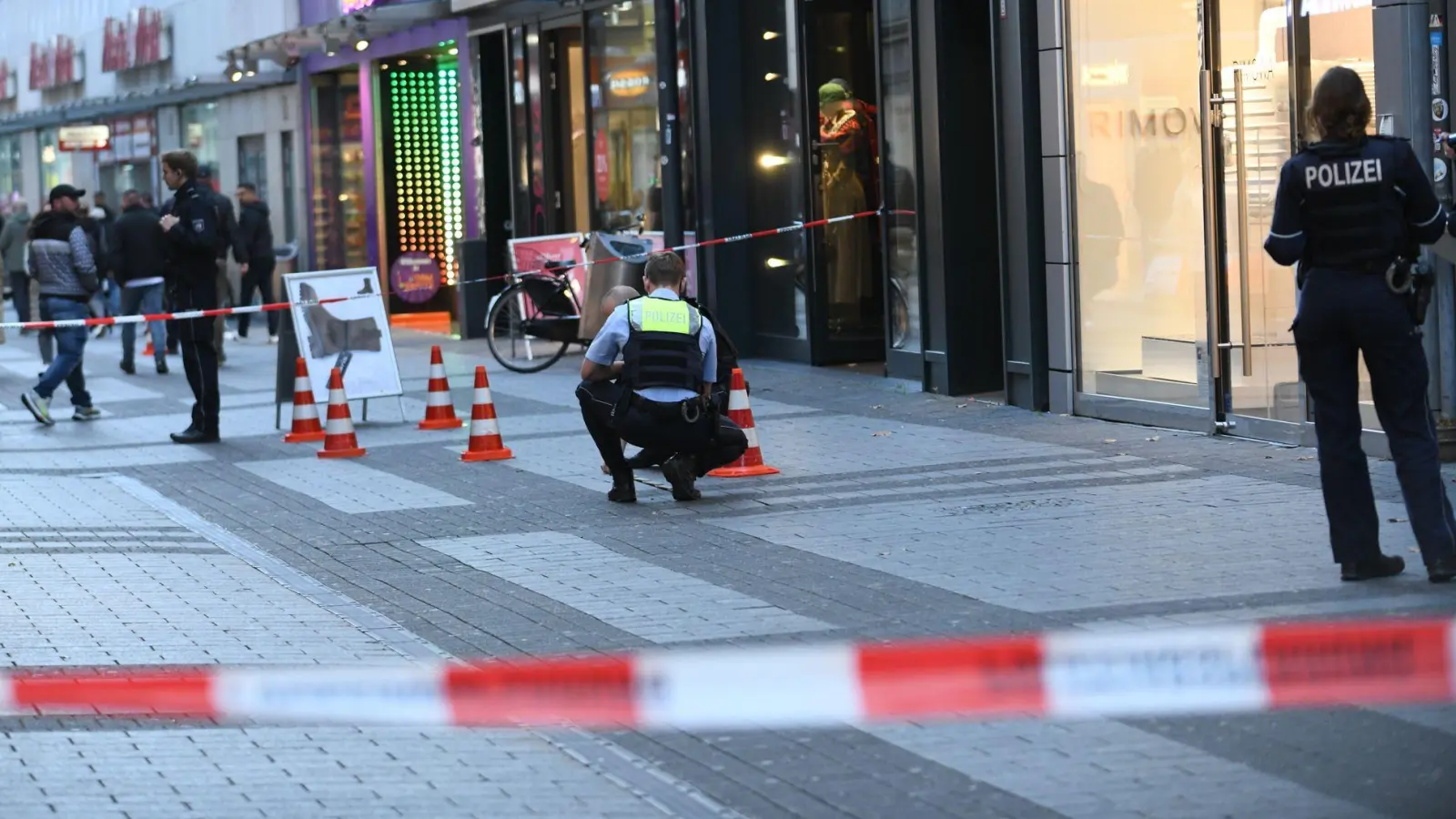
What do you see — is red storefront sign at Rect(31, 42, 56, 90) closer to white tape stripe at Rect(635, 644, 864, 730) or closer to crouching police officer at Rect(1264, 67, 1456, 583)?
crouching police officer at Rect(1264, 67, 1456, 583)

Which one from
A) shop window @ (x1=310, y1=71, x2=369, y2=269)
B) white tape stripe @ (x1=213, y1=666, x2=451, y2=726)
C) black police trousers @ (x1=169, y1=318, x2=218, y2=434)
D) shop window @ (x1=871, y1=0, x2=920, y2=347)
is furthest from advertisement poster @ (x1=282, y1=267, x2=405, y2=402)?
shop window @ (x1=310, y1=71, x2=369, y2=269)

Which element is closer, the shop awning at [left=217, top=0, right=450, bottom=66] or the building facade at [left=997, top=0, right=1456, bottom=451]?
the building facade at [left=997, top=0, right=1456, bottom=451]

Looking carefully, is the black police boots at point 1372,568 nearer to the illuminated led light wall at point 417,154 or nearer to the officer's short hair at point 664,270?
the officer's short hair at point 664,270

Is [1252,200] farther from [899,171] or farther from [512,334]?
[512,334]

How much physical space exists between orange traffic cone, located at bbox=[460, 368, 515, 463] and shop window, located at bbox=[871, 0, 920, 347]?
3843 mm

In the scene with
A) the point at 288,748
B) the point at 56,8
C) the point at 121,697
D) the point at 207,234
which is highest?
the point at 56,8

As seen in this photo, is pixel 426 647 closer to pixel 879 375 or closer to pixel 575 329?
pixel 879 375

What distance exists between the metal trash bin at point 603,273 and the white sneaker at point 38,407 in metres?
4.65

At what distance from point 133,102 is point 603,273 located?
20.3 meters

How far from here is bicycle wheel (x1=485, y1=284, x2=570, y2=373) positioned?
19016 mm

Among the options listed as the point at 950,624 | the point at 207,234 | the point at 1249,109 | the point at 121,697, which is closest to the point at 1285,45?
the point at 1249,109

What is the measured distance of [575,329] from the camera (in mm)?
19062

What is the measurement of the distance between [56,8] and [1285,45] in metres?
36.4

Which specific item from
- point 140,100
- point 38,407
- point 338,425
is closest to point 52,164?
point 140,100
